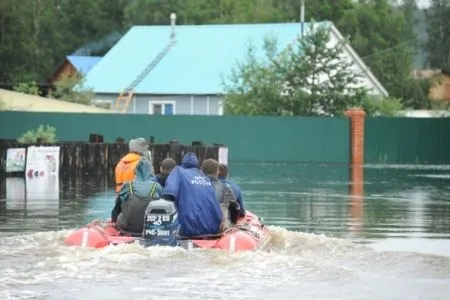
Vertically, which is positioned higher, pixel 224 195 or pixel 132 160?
pixel 132 160

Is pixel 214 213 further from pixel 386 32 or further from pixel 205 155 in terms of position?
pixel 386 32

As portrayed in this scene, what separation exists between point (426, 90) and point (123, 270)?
68.9 meters

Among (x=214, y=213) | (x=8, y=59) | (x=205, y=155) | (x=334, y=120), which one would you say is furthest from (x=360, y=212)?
(x=8, y=59)

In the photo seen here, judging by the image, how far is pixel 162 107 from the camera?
64.6m

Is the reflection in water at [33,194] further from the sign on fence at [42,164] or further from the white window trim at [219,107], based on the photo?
the white window trim at [219,107]

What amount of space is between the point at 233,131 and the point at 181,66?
16.0 meters

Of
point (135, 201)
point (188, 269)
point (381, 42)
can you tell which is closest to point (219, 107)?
point (381, 42)

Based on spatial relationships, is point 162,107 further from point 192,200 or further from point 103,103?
point 192,200

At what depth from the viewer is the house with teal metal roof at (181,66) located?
63.1 m

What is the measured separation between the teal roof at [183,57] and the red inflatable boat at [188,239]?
44.4m

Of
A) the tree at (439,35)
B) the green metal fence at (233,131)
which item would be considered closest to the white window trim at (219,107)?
the green metal fence at (233,131)

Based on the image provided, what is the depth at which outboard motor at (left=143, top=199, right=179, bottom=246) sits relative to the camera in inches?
603

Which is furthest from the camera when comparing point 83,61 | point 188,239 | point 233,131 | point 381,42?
point 381,42

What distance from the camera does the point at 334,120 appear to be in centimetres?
5009
